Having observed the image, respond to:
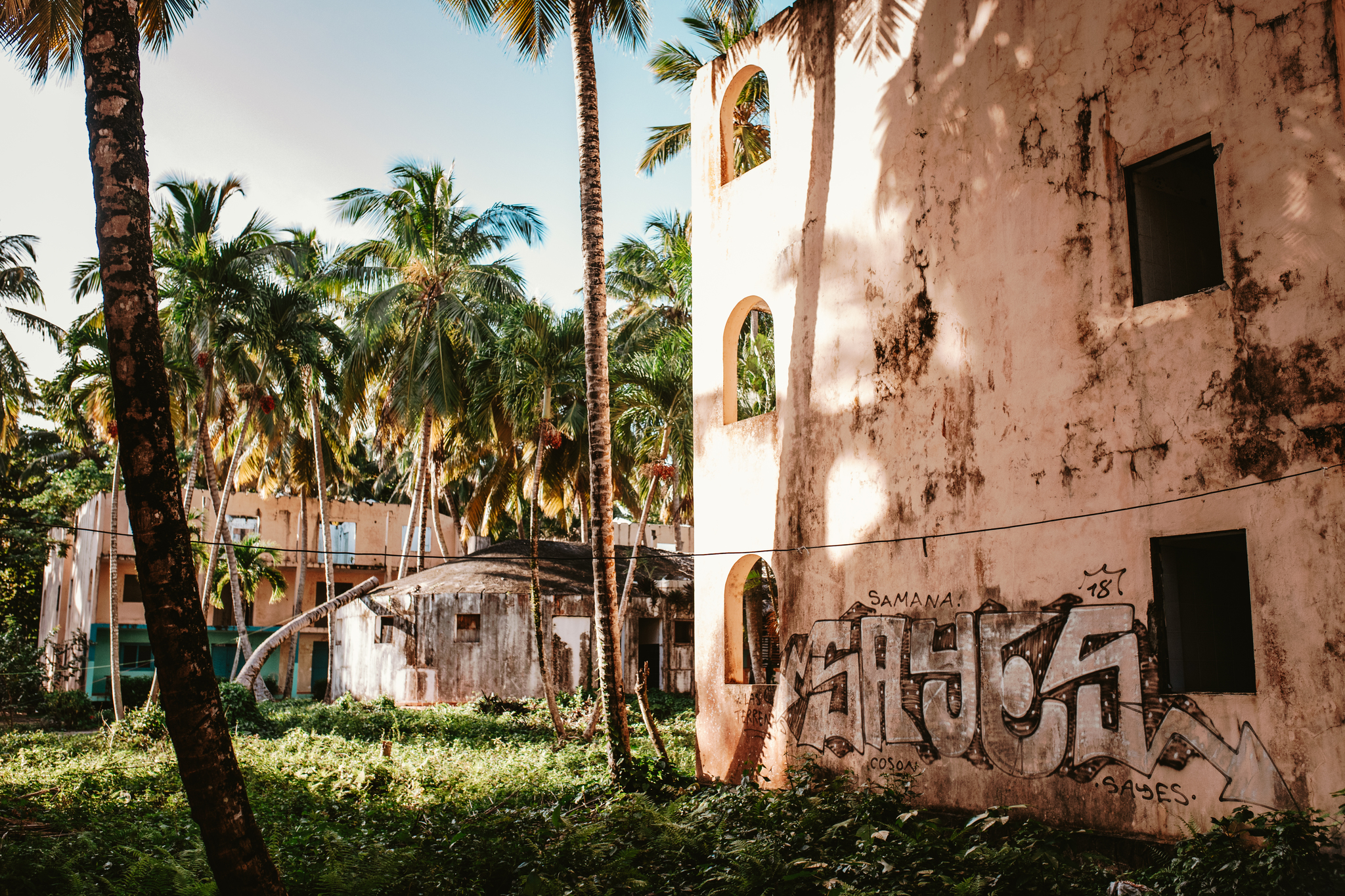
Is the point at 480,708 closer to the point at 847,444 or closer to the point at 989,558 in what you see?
the point at 847,444

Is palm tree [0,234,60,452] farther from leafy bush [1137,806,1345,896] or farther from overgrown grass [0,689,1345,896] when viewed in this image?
leafy bush [1137,806,1345,896]

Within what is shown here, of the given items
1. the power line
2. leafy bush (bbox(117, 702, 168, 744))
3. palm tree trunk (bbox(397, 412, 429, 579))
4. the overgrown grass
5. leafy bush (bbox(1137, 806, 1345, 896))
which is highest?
palm tree trunk (bbox(397, 412, 429, 579))

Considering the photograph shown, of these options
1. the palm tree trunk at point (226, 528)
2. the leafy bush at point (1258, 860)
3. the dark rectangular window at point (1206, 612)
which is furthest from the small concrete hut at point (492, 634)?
the leafy bush at point (1258, 860)

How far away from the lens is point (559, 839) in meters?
8.91

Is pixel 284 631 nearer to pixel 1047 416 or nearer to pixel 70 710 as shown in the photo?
pixel 70 710

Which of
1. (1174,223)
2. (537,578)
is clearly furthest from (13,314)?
(1174,223)

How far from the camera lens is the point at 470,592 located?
84.8ft

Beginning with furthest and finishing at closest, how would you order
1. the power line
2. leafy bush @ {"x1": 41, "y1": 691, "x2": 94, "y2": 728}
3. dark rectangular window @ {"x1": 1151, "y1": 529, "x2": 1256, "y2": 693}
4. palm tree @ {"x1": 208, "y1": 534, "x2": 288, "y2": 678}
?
palm tree @ {"x1": 208, "y1": 534, "x2": 288, "y2": 678}, leafy bush @ {"x1": 41, "y1": 691, "x2": 94, "y2": 728}, dark rectangular window @ {"x1": 1151, "y1": 529, "x2": 1256, "y2": 693}, the power line

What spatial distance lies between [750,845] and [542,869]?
1.72 metres

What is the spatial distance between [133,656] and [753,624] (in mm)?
24724

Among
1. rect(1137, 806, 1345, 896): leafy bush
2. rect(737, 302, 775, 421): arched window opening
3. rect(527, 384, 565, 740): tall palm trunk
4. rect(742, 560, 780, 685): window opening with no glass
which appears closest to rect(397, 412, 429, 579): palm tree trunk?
rect(527, 384, 565, 740): tall palm trunk

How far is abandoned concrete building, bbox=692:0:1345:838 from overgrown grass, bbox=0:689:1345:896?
0.74 metres

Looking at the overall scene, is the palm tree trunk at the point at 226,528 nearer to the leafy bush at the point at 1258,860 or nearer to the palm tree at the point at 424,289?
the palm tree at the point at 424,289

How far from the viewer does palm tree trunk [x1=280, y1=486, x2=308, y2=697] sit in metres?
32.5
